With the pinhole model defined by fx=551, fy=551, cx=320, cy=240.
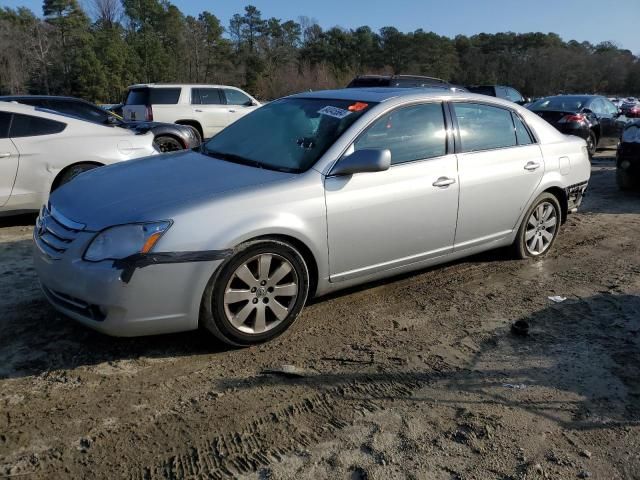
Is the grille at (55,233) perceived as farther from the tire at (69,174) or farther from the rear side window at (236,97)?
the rear side window at (236,97)

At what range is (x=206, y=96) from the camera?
14.8 m

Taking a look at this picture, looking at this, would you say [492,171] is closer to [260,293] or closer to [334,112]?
[334,112]

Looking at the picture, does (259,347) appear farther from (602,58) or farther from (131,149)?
(602,58)

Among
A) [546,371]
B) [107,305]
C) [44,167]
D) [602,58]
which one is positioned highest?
[602,58]

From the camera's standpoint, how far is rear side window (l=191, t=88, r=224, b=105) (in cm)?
1453

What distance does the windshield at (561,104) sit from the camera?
12773mm

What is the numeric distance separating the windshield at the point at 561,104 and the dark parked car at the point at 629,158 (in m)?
3.98

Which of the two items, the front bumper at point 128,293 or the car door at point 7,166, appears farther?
the car door at point 7,166

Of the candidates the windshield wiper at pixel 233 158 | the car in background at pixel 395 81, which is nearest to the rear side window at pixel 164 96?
the car in background at pixel 395 81

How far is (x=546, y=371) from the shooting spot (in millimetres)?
3324

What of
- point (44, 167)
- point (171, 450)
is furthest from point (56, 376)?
point (44, 167)

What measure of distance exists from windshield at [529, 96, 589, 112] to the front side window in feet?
30.7

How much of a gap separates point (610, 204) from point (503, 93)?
10.2 metres

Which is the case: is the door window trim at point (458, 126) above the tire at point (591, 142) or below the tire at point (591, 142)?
above
